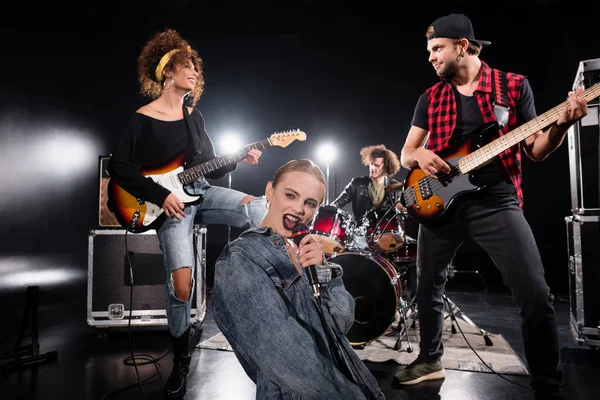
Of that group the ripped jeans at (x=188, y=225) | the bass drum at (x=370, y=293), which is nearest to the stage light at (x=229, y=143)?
the bass drum at (x=370, y=293)

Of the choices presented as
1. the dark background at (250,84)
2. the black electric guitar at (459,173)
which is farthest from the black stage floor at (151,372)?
the black electric guitar at (459,173)

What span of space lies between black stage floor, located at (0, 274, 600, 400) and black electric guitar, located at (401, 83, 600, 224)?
1.21 m

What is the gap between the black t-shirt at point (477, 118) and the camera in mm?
2213

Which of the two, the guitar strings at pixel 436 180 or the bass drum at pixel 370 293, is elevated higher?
the guitar strings at pixel 436 180

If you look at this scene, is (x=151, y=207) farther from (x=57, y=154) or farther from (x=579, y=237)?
(x=579, y=237)

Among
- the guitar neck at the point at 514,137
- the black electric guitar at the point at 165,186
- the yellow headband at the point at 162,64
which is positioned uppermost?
the yellow headband at the point at 162,64

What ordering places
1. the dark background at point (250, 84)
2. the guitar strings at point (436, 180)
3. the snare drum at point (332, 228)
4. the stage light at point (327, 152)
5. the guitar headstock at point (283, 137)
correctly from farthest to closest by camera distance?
the stage light at point (327, 152) → the dark background at point (250, 84) → the snare drum at point (332, 228) → the guitar headstock at point (283, 137) → the guitar strings at point (436, 180)

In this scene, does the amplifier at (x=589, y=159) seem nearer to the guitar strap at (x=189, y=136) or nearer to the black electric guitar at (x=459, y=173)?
the black electric guitar at (x=459, y=173)

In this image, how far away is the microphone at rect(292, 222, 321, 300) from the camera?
48.1 inches

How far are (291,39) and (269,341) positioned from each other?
7.35 m

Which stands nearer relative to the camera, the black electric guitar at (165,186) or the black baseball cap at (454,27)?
the black baseball cap at (454,27)

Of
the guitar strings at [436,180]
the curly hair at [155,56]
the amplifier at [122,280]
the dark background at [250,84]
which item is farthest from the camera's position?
the dark background at [250,84]

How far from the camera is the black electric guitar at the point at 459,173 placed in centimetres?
209

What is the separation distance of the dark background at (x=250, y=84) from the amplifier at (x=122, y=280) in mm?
831
